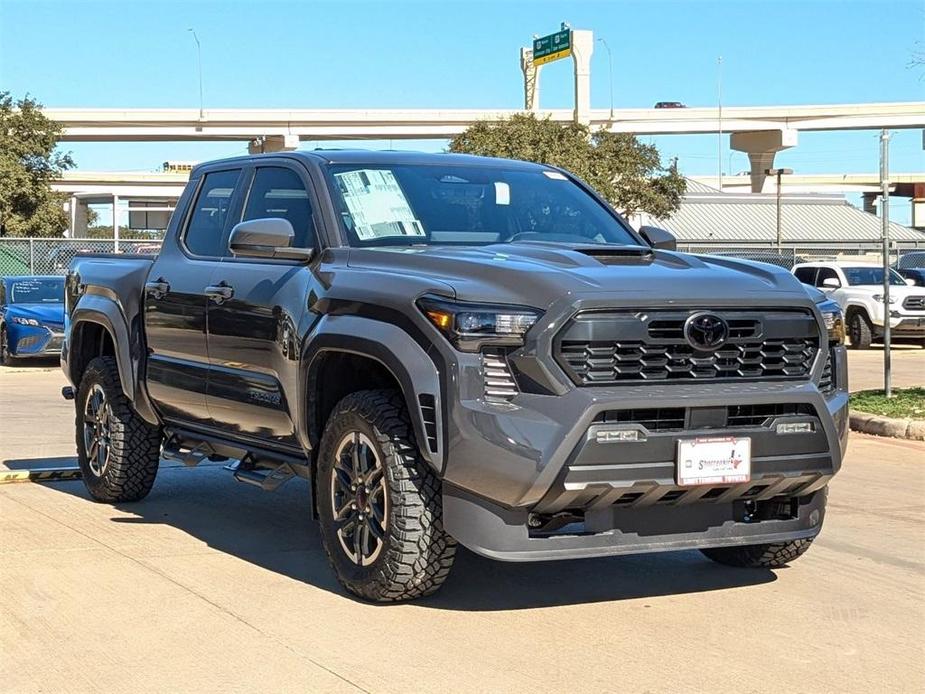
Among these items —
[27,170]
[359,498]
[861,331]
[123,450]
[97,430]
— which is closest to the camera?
[359,498]

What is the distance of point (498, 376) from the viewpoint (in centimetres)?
525

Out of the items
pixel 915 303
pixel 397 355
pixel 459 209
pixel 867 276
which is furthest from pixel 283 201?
pixel 867 276

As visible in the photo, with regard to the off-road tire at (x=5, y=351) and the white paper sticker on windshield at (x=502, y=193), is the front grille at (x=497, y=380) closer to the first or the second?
the white paper sticker on windshield at (x=502, y=193)

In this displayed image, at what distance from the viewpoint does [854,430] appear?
12.4 m

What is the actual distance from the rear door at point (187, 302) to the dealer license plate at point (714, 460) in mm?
2877

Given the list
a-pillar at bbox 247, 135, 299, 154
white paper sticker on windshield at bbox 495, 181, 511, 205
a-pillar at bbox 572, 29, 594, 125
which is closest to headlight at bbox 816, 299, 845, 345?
white paper sticker on windshield at bbox 495, 181, 511, 205

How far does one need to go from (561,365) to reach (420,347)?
0.58m

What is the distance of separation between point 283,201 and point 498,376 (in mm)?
2207

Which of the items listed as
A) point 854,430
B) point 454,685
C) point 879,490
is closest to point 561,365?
point 454,685

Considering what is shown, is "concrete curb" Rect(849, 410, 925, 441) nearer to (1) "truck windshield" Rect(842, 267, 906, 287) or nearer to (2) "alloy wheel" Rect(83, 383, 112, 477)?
(2) "alloy wheel" Rect(83, 383, 112, 477)

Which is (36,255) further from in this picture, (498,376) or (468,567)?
(498,376)

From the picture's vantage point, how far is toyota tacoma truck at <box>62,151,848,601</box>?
5.22 meters

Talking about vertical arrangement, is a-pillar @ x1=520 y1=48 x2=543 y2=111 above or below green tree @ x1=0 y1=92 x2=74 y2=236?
above

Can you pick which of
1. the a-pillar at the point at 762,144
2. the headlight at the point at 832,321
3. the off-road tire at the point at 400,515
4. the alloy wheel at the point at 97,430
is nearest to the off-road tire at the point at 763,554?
the headlight at the point at 832,321
